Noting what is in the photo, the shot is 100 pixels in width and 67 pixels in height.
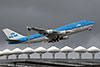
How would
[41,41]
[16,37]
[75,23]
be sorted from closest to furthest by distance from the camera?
1. [75,23]
2. [41,41]
3. [16,37]

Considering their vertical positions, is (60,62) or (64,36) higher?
(64,36)

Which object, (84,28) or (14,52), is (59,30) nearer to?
(84,28)

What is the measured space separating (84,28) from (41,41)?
31295 millimetres

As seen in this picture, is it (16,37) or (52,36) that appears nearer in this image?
(52,36)

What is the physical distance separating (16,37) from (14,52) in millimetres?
9563

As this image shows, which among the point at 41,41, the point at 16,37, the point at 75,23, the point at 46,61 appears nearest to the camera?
the point at 75,23

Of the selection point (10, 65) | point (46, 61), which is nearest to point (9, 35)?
point (10, 65)

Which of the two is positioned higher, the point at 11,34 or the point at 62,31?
the point at 11,34

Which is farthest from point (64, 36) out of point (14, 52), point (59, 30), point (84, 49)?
point (14, 52)

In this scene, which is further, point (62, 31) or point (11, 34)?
point (11, 34)

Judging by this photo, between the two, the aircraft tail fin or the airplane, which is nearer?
the airplane

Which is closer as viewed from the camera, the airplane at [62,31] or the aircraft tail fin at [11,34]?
the airplane at [62,31]

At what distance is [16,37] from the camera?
161 m

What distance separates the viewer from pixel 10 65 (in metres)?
156
